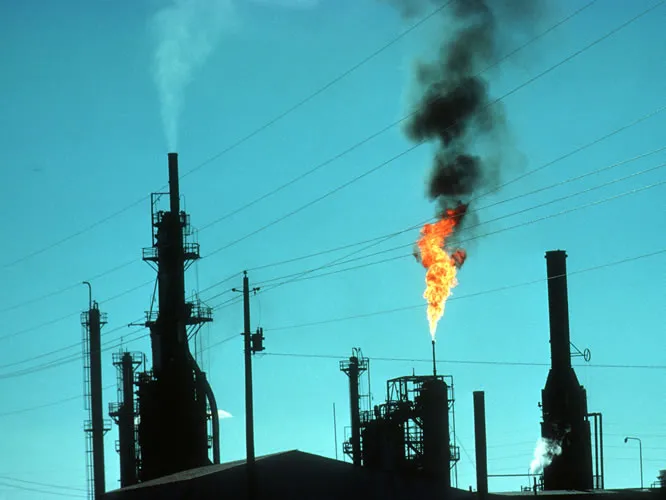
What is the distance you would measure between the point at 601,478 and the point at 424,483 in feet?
75.7

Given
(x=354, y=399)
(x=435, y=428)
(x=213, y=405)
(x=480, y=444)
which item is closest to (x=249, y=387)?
(x=480, y=444)

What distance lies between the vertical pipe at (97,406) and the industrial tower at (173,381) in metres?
2.08

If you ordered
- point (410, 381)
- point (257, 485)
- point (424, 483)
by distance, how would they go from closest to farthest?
1. point (257, 485)
2. point (424, 483)
3. point (410, 381)

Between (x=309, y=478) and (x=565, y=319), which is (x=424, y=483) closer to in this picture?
(x=309, y=478)

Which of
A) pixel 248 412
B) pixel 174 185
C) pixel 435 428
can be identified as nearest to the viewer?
pixel 248 412

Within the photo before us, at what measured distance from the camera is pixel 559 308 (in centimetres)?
7106

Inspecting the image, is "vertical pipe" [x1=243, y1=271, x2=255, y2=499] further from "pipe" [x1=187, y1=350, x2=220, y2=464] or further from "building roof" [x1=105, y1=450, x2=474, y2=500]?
"pipe" [x1=187, y1=350, x2=220, y2=464]

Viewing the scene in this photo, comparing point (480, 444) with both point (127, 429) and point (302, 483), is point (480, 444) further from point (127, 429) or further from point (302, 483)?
point (127, 429)

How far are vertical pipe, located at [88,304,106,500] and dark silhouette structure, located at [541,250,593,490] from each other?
77.1 feet

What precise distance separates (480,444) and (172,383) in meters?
23.2

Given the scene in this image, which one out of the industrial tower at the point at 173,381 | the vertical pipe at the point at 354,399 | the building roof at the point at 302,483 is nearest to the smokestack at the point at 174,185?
the industrial tower at the point at 173,381

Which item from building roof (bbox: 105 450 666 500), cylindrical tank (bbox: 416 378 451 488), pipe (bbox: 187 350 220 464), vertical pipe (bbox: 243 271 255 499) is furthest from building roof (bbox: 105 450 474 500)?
pipe (bbox: 187 350 220 464)

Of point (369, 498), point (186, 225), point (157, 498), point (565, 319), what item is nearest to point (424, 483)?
point (369, 498)

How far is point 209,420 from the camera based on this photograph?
73.1 meters
